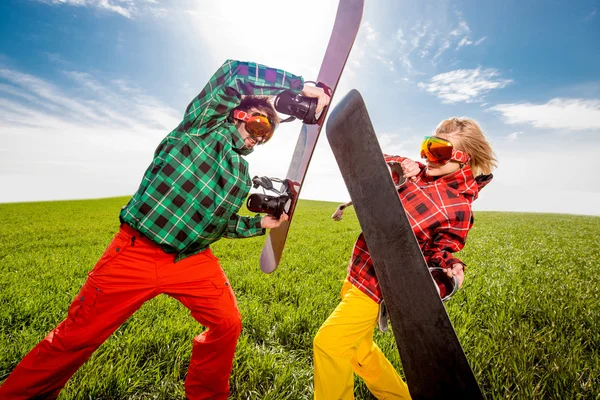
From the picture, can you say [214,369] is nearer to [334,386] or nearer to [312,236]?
[334,386]

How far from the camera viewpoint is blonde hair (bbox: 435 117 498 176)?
196cm

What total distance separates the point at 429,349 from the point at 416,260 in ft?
1.30

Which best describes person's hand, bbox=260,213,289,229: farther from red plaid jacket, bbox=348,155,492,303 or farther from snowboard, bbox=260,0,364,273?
red plaid jacket, bbox=348,155,492,303

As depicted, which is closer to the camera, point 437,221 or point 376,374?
point 437,221

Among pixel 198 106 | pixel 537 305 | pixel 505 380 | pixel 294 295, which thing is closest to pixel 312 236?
pixel 294 295

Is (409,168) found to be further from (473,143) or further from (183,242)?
(183,242)

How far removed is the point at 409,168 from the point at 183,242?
164 centimetres

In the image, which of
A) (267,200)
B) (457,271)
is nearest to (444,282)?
(457,271)

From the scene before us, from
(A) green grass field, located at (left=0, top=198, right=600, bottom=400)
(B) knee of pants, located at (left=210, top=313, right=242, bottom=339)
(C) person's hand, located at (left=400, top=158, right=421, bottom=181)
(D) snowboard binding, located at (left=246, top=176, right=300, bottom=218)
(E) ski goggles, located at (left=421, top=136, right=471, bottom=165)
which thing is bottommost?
(A) green grass field, located at (left=0, top=198, right=600, bottom=400)

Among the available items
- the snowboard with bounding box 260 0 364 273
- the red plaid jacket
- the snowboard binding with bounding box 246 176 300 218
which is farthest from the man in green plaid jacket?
the red plaid jacket

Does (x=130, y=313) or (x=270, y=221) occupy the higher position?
(x=270, y=221)

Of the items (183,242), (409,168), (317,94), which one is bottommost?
(183,242)

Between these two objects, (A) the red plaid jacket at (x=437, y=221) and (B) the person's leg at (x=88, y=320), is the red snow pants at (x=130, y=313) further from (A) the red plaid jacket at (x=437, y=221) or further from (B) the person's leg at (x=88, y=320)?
(A) the red plaid jacket at (x=437, y=221)

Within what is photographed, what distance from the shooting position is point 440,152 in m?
1.80
